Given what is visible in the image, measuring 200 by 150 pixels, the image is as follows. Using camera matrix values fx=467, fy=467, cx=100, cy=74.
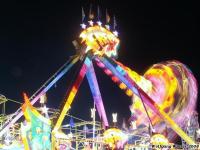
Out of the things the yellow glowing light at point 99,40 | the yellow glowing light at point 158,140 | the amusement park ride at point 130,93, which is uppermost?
the yellow glowing light at point 99,40

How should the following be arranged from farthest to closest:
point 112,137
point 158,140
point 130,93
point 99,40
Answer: point 130,93 < point 99,40 < point 158,140 < point 112,137

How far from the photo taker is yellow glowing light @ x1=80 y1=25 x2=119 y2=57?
37.4m

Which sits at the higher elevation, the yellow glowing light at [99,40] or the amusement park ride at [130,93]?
the yellow glowing light at [99,40]

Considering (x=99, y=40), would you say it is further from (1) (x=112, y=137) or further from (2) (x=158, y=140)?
(2) (x=158, y=140)

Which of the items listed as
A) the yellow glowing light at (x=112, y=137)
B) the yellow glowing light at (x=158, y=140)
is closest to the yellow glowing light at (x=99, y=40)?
the yellow glowing light at (x=112, y=137)

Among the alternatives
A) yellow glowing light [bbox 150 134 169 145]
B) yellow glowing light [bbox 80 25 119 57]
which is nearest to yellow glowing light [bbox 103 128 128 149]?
yellow glowing light [bbox 150 134 169 145]

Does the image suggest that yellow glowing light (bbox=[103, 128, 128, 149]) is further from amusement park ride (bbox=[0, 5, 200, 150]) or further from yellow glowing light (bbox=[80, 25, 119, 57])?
yellow glowing light (bbox=[80, 25, 119, 57])

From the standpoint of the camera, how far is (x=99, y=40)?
37.6 metres

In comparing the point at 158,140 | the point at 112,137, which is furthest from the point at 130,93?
the point at 112,137

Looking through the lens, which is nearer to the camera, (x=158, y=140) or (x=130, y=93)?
(x=158, y=140)

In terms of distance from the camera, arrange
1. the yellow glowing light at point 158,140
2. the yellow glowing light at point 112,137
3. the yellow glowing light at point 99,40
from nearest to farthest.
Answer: the yellow glowing light at point 112,137 < the yellow glowing light at point 158,140 < the yellow glowing light at point 99,40

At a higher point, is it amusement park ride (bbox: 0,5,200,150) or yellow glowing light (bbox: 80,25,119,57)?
yellow glowing light (bbox: 80,25,119,57)

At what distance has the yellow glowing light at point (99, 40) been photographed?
37375mm

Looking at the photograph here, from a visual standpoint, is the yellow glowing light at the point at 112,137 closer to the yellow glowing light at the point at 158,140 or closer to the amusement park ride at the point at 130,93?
the amusement park ride at the point at 130,93
